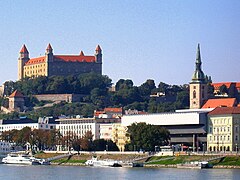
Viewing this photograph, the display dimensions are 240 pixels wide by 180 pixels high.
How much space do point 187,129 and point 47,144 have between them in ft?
64.1

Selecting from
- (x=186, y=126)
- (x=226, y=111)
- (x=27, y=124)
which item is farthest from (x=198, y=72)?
(x=226, y=111)

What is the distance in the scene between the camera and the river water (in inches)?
3487

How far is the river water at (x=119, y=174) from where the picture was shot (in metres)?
88.6

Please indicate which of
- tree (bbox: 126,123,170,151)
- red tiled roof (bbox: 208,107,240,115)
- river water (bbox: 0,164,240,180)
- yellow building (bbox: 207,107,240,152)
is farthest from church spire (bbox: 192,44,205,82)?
river water (bbox: 0,164,240,180)

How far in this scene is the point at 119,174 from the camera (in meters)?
94.1

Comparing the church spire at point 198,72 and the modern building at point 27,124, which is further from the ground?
the church spire at point 198,72

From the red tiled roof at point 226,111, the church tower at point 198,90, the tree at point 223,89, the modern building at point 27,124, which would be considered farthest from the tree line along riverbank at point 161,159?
the tree at point 223,89

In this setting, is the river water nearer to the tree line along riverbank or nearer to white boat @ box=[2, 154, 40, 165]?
the tree line along riverbank

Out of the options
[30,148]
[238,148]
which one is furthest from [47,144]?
[238,148]

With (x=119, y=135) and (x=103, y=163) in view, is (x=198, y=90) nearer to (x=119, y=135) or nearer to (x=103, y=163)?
(x=119, y=135)

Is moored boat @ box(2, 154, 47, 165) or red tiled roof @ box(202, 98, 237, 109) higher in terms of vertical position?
red tiled roof @ box(202, 98, 237, 109)

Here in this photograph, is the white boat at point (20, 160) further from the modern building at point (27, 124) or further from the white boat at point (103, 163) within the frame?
the modern building at point (27, 124)

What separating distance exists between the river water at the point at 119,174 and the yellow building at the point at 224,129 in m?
20.8

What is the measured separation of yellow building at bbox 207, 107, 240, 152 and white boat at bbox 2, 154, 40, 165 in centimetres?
Answer: 2017
